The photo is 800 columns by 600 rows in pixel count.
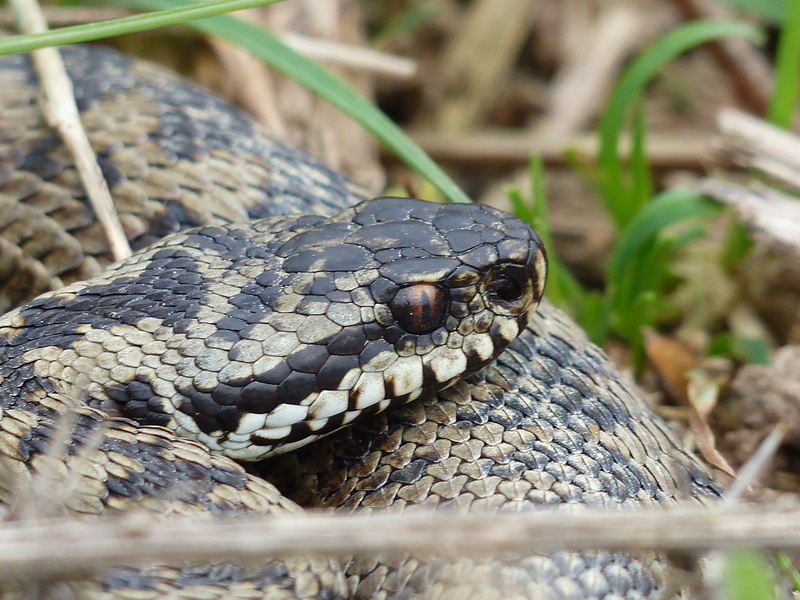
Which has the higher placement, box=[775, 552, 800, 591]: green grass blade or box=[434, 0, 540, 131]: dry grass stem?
box=[434, 0, 540, 131]: dry grass stem

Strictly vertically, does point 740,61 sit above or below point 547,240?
above

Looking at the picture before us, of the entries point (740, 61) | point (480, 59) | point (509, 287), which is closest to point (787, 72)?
point (740, 61)

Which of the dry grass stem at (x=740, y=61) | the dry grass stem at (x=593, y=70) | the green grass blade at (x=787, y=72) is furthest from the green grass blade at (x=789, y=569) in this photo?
the dry grass stem at (x=740, y=61)

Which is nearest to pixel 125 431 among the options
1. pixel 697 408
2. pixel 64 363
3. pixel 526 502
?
pixel 64 363

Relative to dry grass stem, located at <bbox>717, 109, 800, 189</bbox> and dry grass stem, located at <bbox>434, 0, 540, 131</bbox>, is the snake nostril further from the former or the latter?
dry grass stem, located at <bbox>434, 0, 540, 131</bbox>

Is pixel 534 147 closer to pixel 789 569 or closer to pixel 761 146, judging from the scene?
pixel 761 146

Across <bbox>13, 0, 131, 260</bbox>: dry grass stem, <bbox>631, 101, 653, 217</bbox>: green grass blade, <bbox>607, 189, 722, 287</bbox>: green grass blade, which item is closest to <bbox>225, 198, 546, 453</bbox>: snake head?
<bbox>13, 0, 131, 260</bbox>: dry grass stem
